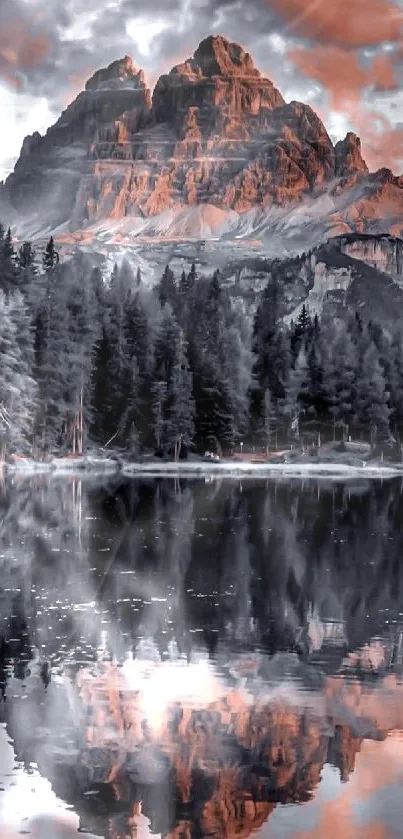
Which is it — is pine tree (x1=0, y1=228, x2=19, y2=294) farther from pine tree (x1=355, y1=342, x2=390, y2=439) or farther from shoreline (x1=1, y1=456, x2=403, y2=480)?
pine tree (x1=355, y1=342, x2=390, y2=439)

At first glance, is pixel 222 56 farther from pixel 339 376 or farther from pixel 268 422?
pixel 268 422

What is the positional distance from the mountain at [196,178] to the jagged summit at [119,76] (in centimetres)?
781

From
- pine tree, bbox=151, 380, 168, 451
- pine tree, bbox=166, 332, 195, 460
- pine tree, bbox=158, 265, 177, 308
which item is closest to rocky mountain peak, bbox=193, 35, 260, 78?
pine tree, bbox=158, 265, 177, 308

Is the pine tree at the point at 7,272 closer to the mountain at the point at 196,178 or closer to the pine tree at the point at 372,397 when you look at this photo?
the pine tree at the point at 372,397

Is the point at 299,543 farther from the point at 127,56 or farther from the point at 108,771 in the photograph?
the point at 127,56

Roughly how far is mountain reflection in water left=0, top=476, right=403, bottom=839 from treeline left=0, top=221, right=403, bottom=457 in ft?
59.1

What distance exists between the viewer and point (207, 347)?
38.4 metres

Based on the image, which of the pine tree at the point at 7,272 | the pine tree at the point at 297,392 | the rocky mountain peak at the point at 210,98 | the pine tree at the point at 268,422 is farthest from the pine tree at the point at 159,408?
the rocky mountain peak at the point at 210,98

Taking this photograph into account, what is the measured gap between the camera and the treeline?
3244cm

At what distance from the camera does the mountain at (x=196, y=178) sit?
69.1 meters

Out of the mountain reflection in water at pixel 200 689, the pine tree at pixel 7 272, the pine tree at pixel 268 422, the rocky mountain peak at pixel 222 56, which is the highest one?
the rocky mountain peak at pixel 222 56

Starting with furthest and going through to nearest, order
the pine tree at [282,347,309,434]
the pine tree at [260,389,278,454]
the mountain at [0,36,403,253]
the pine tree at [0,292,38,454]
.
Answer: the mountain at [0,36,403,253], the pine tree at [282,347,309,434], the pine tree at [260,389,278,454], the pine tree at [0,292,38,454]

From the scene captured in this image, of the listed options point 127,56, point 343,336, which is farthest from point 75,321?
point 343,336

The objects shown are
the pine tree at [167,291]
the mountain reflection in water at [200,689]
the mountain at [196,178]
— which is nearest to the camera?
the mountain reflection in water at [200,689]
